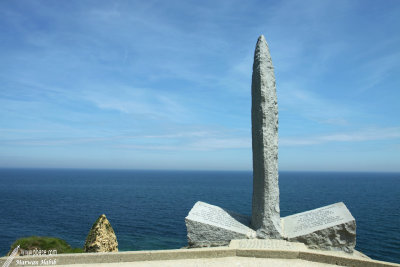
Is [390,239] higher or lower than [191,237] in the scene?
lower

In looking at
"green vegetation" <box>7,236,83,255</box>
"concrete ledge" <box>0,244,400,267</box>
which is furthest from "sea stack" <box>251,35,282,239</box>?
"green vegetation" <box>7,236,83,255</box>

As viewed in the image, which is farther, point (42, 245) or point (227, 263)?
point (42, 245)

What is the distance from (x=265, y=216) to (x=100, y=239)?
17.4 ft

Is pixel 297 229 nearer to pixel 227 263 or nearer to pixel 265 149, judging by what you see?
pixel 265 149

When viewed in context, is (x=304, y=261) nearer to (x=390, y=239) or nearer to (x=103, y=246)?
(x=103, y=246)

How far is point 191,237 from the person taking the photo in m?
8.97

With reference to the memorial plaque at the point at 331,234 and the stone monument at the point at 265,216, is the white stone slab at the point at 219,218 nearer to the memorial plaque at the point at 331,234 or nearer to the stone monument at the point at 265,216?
the stone monument at the point at 265,216

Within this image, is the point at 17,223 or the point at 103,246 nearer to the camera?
the point at 103,246

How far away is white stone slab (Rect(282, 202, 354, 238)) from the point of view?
A: 28.6ft

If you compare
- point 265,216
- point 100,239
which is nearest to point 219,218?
point 265,216

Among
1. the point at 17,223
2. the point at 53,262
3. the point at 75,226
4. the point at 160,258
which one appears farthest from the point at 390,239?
the point at 17,223

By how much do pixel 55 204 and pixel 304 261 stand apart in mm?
41237

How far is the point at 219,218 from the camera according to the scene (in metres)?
9.60

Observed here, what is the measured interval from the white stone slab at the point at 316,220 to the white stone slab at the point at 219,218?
131 cm
